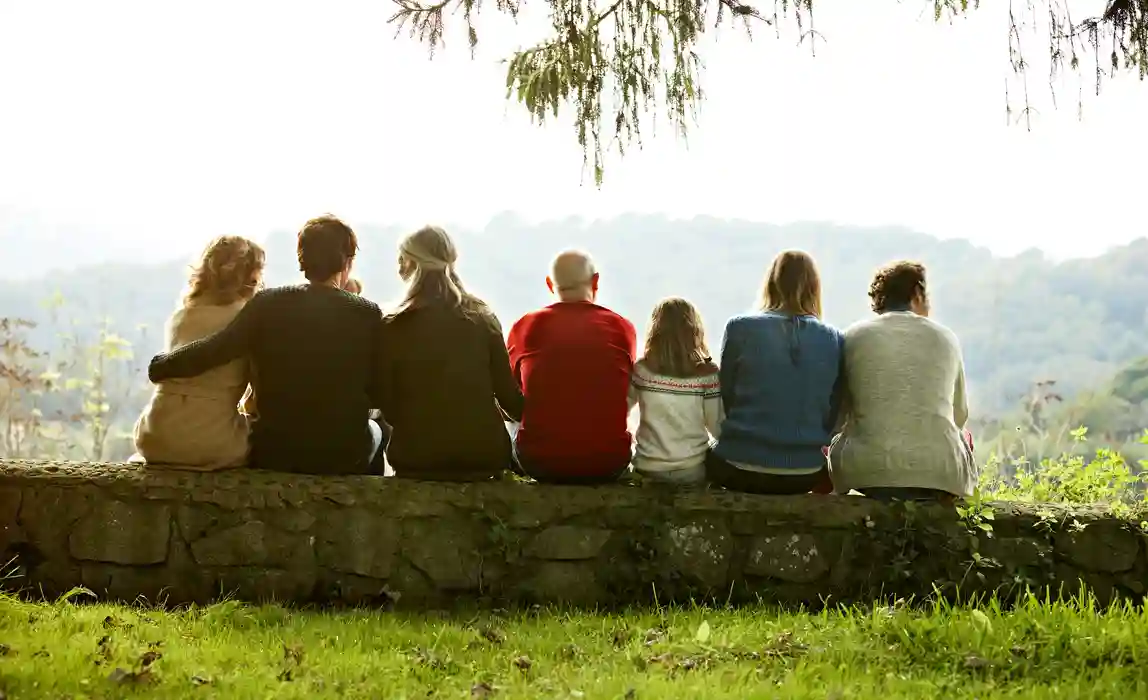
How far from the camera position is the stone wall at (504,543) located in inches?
139

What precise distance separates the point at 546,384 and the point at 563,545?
570mm

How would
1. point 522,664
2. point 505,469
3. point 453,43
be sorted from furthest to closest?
point 453,43, point 505,469, point 522,664

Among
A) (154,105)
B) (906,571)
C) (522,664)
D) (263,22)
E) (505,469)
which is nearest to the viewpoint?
(522,664)

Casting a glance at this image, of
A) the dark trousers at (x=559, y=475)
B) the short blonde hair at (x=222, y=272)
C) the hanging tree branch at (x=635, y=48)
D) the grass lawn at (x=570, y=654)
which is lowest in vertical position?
the grass lawn at (x=570, y=654)

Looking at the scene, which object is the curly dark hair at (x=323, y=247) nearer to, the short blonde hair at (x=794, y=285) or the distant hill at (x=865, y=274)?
the short blonde hair at (x=794, y=285)

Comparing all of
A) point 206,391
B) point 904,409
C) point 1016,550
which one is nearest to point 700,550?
point 904,409

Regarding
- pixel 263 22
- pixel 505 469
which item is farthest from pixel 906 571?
pixel 263 22

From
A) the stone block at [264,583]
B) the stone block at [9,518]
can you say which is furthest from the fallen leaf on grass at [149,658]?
the stone block at [9,518]

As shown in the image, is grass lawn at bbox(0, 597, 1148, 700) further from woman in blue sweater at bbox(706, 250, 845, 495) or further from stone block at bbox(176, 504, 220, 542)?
woman in blue sweater at bbox(706, 250, 845, 495)

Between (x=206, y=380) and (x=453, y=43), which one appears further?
(x=453, y=43)

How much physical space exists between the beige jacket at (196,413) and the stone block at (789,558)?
184 cm

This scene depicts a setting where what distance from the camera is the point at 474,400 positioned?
367 cm

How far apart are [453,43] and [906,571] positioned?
2.84m

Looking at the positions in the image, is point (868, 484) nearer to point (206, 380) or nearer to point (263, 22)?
point (206, 380)
